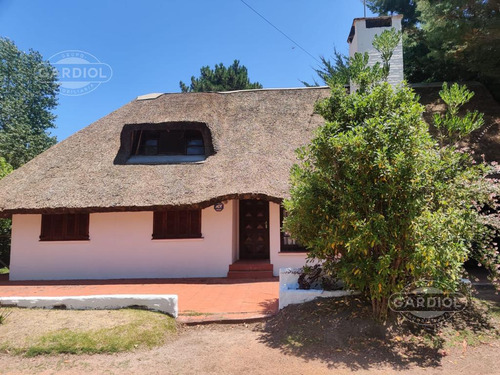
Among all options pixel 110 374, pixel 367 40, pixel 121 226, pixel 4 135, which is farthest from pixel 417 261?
pixel 4 135

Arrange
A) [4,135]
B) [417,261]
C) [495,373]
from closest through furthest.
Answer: [495,373]
[417,261]
[4,135]

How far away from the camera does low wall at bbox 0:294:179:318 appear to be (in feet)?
16.9

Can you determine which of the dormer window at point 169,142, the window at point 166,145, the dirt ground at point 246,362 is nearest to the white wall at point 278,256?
the window at point 166,145

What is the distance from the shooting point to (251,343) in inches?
170

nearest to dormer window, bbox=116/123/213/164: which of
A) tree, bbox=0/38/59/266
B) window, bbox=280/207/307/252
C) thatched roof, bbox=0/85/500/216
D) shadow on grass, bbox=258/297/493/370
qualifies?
thatched roof, bbox=0/85/500/216

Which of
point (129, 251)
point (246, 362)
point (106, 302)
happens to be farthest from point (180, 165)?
point (246, 362)

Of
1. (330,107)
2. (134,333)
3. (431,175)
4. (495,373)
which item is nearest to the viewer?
(495,373)

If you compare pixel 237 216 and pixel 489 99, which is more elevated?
pixel 489 99

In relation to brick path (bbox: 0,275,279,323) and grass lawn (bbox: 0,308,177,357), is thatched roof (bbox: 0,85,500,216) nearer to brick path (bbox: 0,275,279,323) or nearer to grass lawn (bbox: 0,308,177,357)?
brick path (bbox: 0,275,279,323)

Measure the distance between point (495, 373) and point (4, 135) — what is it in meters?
26.4

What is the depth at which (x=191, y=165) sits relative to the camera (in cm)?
966

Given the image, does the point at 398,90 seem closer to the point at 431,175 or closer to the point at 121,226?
the point at 431,175

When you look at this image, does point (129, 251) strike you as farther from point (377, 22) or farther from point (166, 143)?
point (377, 22)

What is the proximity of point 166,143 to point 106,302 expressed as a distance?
22.0 feet
